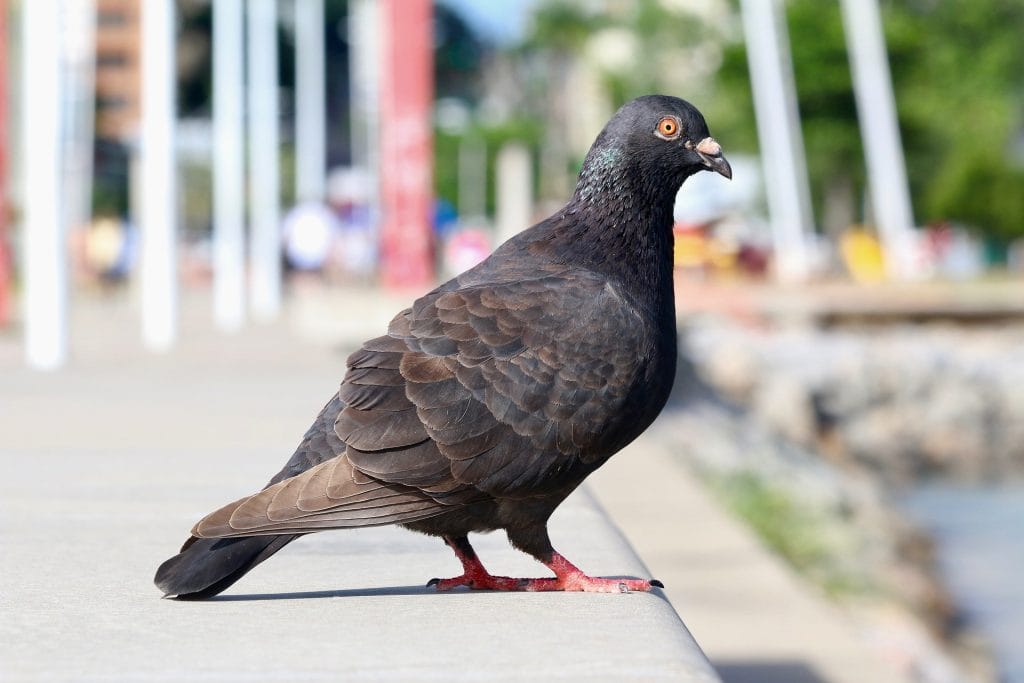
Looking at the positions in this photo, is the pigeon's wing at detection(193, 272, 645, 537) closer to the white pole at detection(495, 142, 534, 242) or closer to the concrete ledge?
the concrete ledge

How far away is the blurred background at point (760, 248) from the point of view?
1361cm

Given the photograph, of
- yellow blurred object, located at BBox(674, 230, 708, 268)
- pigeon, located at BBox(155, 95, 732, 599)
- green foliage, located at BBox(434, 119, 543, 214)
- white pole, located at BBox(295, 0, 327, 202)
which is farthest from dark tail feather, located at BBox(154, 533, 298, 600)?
green foliage, located at BBox(434, 119, 543, 214)

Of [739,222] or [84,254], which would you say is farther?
[739,222]

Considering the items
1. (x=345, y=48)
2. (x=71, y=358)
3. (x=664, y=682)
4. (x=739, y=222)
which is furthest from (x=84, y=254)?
(x=345, y=48)

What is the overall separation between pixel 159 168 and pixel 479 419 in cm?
1246

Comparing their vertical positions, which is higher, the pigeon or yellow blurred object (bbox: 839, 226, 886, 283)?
Answer: the pigeon

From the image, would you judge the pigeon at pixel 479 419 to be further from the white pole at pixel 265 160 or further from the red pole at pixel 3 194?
the white pole at pixel 265 160

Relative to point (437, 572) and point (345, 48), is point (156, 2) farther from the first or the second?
point (345, 48)

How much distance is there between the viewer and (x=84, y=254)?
116 feet

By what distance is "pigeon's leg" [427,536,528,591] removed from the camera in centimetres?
441

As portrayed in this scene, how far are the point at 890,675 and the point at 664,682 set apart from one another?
3.52 meters

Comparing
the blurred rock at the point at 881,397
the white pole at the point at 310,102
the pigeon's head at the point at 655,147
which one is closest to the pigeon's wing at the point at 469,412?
the pigeon's head at the point at 655,147

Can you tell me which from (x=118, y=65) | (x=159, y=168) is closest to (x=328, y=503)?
(x=159, y=168)

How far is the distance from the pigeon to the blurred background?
488cm
